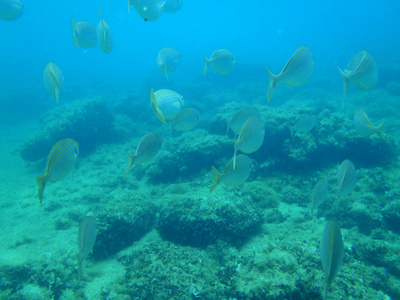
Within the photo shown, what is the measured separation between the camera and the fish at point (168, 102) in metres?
3.39

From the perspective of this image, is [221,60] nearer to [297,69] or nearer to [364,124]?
[297,69]

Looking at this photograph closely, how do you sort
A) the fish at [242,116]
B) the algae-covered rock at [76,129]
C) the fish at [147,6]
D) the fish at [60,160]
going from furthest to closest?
the algae-covered rock at [76,129]
the fish at [242,116]
the fish at [147,6]
the fish at [60,160]

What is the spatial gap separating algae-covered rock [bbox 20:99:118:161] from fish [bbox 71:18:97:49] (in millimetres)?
8211

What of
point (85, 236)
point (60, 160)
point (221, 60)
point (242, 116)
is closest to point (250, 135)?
point (242, 116)

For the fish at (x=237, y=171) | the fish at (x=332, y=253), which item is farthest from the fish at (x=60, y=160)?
the fish at (x=332, y=253)

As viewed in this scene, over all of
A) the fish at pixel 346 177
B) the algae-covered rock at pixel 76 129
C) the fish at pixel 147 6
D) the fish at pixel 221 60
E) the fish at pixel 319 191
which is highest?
the fish at pixel 147 6

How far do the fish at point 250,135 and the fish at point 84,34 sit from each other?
3763mm

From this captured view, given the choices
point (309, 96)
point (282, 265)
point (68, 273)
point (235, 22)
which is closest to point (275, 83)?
point (282, 265)

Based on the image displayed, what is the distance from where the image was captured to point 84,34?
4141mm

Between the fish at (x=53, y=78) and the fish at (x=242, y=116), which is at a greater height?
the fish at (x=53, y=78)

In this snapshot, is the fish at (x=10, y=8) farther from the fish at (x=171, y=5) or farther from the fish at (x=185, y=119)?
the fish at (x=185, y=119)

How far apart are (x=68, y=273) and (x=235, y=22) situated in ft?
639

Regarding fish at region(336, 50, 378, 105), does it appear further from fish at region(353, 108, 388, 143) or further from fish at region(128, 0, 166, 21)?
fish at region(128, 0, 166, 21)

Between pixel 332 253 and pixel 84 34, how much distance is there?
17.9ft
